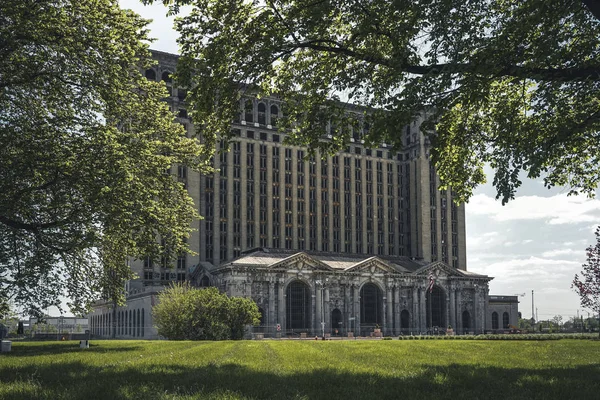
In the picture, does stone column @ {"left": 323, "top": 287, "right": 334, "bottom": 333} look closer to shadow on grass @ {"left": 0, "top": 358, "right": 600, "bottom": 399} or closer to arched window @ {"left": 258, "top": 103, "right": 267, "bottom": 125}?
arched window @ {"left": 258, "top": 103, "right": 267, "bottom": 125}

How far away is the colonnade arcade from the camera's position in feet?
314

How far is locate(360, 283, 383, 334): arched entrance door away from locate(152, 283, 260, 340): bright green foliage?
50096mm

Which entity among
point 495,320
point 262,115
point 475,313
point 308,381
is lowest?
point 495,320

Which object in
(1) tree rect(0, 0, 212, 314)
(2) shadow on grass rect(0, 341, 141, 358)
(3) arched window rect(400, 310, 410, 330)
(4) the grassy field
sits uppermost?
(1) tree rect(0, 0, 212, 314)

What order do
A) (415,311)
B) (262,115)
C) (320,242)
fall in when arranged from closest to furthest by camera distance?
(415,311) → (262,115) → (320,242)

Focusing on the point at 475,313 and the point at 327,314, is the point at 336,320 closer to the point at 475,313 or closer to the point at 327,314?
the point at 327,314

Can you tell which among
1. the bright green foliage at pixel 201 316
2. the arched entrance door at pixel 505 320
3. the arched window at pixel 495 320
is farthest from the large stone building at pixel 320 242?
the bright green foliage at pixel 201 316

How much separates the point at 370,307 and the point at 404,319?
8.37 metres

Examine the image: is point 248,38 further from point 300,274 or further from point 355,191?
point 355,191

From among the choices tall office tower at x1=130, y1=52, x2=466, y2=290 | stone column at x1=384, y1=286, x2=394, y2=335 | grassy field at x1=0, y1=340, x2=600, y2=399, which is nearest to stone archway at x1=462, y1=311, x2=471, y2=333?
stone column at x1=384, y1=286, x2=394, y2=335

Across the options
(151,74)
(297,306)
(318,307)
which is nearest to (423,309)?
(318,307)

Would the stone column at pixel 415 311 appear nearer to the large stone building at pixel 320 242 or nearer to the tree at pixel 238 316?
the large stone building at pixel 320 242

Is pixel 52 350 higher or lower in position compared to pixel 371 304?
higher

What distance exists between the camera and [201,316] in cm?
5619
